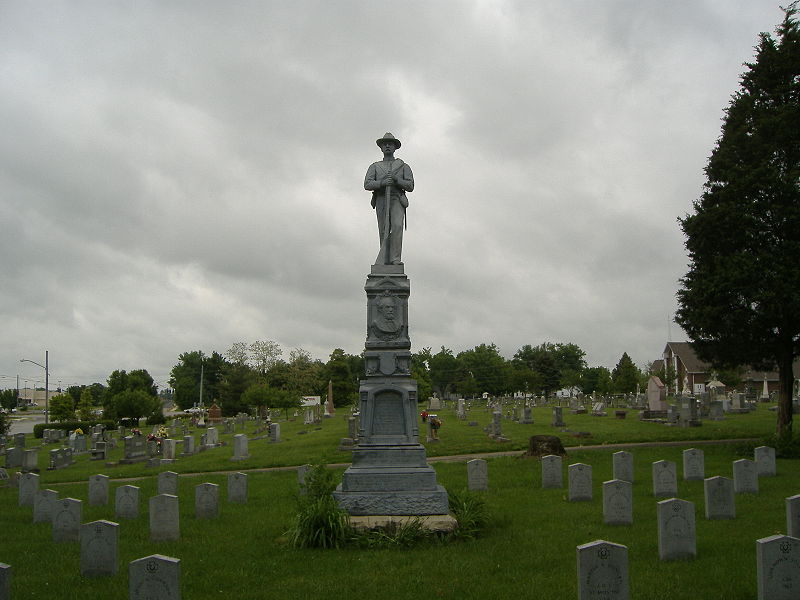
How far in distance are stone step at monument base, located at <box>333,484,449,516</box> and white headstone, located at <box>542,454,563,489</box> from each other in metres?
5.34

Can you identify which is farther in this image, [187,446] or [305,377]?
[305,377]

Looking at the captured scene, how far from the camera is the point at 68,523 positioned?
11.7 meters

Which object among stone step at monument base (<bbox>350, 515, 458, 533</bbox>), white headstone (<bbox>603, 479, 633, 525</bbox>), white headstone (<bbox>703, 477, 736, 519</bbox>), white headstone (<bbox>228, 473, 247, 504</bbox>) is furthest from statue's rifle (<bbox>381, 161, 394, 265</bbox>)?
white headstone (<bbox>703, 477, 736, 519</bbox>)

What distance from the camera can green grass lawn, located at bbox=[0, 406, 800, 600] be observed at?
7.98m

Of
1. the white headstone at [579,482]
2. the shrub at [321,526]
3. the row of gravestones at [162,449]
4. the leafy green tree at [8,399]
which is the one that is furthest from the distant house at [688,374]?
the leafy green tree at [8,399]

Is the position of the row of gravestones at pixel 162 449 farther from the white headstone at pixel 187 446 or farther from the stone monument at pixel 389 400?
the stone monument at pixel 389 400

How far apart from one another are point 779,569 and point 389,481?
5.97 meters

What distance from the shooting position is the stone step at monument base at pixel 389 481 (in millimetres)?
11172

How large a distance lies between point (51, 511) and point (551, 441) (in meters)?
13.1

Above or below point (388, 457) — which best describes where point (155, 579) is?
below

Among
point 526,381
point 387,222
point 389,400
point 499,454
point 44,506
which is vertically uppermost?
point 387,222

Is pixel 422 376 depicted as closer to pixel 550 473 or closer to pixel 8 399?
pixel 550 473

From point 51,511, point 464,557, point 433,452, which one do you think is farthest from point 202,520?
point 433,452

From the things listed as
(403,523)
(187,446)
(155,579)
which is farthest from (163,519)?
(187,446)
